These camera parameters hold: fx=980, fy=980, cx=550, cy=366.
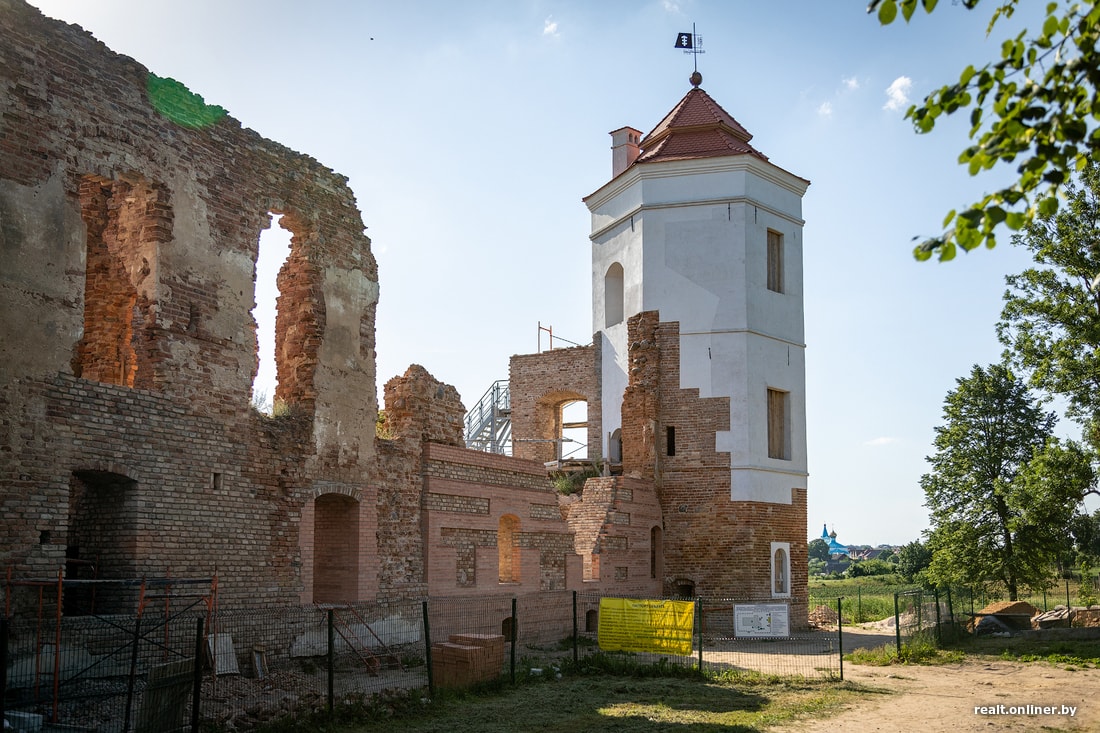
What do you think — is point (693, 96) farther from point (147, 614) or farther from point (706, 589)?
point (147, 614)

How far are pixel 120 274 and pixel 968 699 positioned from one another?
45.8 ft

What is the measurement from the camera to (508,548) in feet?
70.2

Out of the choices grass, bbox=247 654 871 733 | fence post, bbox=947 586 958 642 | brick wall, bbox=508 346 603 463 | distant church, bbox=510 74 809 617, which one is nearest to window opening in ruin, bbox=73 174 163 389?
grass, bbox=247 654 871 733

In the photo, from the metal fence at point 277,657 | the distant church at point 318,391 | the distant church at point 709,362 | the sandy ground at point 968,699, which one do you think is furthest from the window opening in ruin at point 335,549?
the distant church at point 709,362

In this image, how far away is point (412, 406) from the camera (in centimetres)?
1861

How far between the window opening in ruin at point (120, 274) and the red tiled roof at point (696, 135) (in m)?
15.9

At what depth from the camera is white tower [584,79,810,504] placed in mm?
25859

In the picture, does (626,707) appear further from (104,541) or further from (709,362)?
(709,362)

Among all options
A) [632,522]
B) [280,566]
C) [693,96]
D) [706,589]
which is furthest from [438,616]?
[693,96]

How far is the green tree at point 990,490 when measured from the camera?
28219 millimetres

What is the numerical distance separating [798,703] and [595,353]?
15602 millimetres

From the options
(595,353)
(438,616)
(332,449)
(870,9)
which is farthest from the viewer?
(595,353)

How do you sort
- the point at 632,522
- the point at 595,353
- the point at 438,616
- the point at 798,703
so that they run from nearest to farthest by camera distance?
the point at 798,703 → the point at 438,616 → the point at 632,522 → the point at 595,353

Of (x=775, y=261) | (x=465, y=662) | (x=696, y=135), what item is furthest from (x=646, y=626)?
(x=696, y=135)
